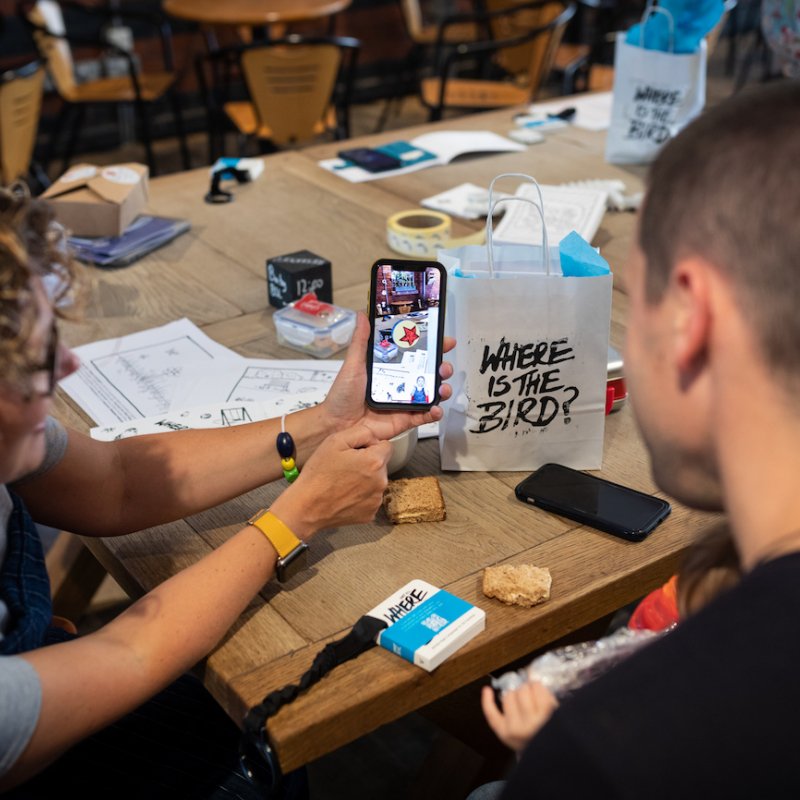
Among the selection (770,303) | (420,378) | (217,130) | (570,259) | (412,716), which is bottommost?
(412,716)

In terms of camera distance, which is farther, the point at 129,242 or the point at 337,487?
the point at 129,242

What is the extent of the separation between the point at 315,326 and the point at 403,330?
0.39m

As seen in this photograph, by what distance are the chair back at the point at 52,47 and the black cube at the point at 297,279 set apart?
3082 mm

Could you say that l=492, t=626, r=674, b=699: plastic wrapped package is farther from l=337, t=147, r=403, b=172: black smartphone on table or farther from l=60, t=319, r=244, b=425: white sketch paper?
l=337, t=147, r=403, b=172: black smartphone on table

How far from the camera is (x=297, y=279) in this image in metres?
1.74

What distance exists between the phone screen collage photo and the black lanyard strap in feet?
1.12

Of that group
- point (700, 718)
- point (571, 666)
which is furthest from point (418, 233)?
point (700, 718)

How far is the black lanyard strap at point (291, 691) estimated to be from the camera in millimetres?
949

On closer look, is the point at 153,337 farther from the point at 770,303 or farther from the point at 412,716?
the point at 770,303

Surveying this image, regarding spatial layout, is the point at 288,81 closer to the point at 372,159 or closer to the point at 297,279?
the point at 372,159

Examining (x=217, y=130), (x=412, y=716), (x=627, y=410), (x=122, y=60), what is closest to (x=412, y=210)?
(x=627, y=410)

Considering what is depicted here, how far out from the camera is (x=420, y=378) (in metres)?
1.27

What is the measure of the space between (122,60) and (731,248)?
558cm

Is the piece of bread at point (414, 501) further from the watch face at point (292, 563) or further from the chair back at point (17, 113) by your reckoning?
the chair back at point (17, 113)
